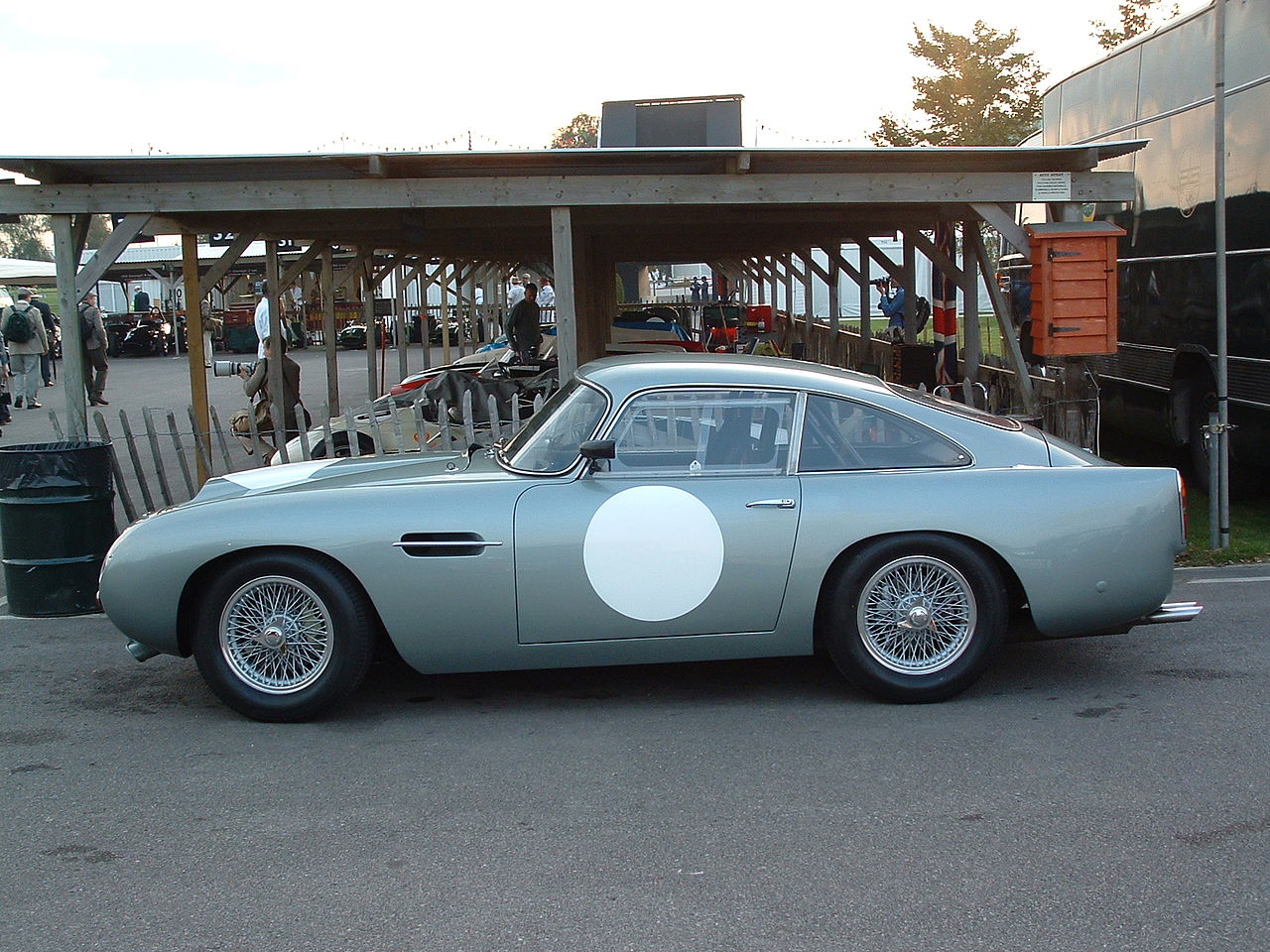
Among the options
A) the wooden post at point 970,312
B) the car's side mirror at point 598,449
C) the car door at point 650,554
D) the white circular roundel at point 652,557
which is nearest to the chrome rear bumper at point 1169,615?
the car door at point 650,554

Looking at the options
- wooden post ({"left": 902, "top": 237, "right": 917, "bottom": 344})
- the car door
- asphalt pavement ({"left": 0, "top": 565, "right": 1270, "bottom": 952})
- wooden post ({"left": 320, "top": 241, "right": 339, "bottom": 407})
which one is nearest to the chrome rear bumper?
asphalt pavement ({"left": 0, "top": 565, "right": 1270, "bottom": 952})

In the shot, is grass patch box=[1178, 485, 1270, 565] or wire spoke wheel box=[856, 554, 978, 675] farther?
grass patch box=[1178, 485, 1270, 565]

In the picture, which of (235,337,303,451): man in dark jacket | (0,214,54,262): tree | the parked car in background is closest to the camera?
(235,337,303,451): man in dark jacket

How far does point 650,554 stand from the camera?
16.1ft

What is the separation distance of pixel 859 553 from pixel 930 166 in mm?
5270

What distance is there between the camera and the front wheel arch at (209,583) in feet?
16.2

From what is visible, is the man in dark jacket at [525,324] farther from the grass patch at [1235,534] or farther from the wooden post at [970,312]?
the grass patch at [1235,534]

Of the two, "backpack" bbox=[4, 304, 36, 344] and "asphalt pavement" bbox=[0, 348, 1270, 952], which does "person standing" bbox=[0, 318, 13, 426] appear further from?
"asphalt pavement" bbox=[0, 348, 1270, 952]

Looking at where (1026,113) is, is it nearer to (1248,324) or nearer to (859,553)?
(1248,324)

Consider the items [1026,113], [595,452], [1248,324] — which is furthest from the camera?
[1026,113]

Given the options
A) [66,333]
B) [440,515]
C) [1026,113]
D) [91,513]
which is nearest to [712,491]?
[440,515]

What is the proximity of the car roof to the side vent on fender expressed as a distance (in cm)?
A: 89

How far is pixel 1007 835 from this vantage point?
375 centimetres

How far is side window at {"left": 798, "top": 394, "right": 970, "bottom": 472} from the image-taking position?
203 inches
